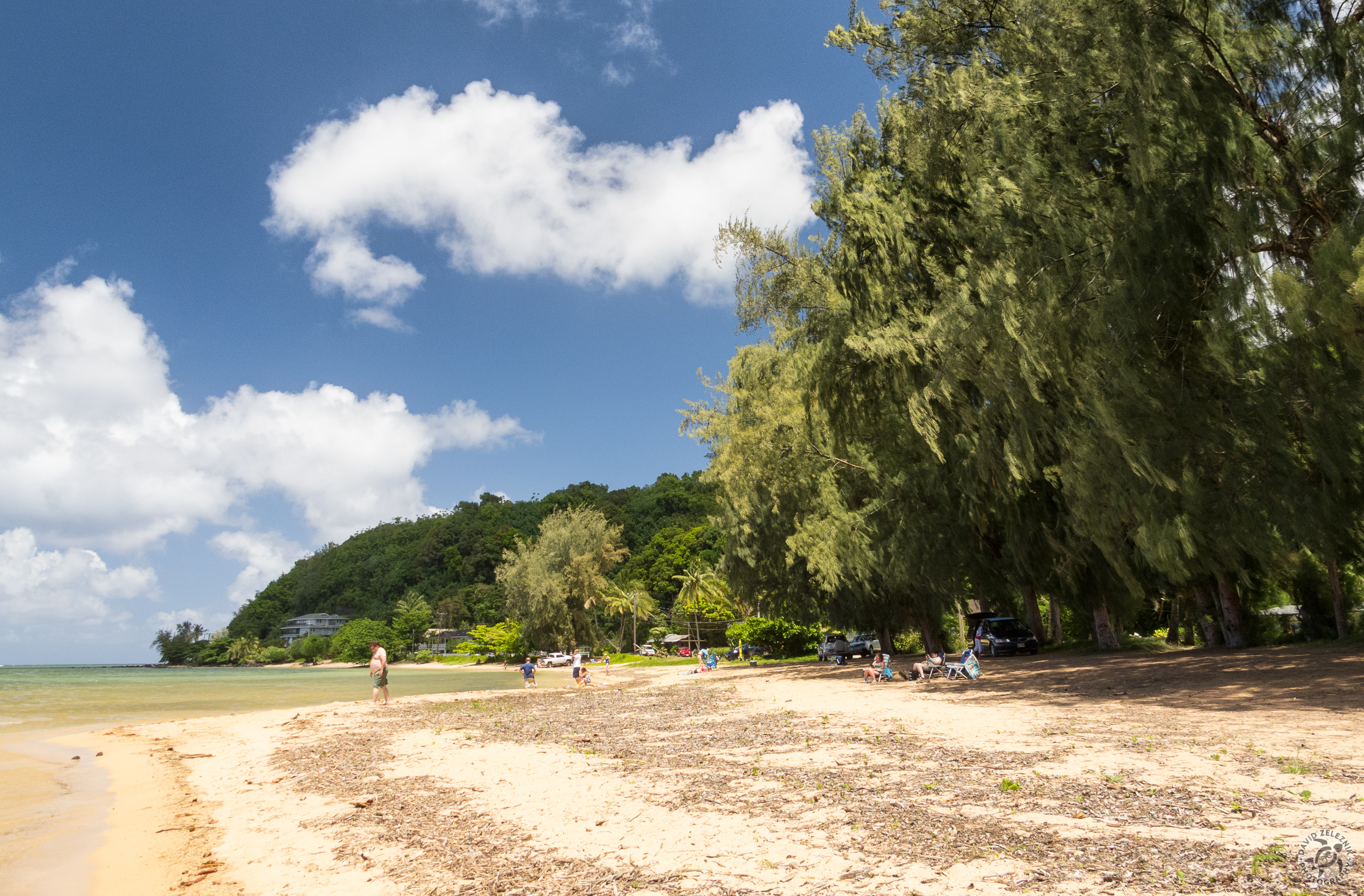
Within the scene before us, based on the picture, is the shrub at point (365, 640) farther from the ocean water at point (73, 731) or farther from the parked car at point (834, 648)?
the parked car at point (834, 648)

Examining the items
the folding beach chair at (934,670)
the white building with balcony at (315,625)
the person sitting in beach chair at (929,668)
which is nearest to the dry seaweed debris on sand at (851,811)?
the person sitting in beach chair at (929,668)

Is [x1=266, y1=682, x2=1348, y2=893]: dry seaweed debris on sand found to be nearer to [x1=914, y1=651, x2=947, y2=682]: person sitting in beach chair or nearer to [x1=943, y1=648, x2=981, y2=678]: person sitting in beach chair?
[x1=943, y1=648, x2=981, y2=678]: person sitting in beach chair

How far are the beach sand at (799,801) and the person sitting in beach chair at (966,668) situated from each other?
401 cm

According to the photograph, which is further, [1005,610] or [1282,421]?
[1005,610]

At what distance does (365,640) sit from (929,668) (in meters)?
96.1

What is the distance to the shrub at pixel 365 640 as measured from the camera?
99312mm

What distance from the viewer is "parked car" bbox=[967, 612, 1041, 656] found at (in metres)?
25.8

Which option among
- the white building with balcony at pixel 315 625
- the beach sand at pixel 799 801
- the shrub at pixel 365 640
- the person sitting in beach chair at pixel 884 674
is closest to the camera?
the beach sand at pixel 799 801

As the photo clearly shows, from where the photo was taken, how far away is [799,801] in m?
6.23

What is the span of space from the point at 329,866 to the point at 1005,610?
33132 mm

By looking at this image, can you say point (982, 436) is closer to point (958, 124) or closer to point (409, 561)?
point (958, 124)

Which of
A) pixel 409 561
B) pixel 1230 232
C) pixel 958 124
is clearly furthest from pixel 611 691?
pixel 409 561

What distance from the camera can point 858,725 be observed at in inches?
432

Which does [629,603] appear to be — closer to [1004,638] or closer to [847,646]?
[847,646]
